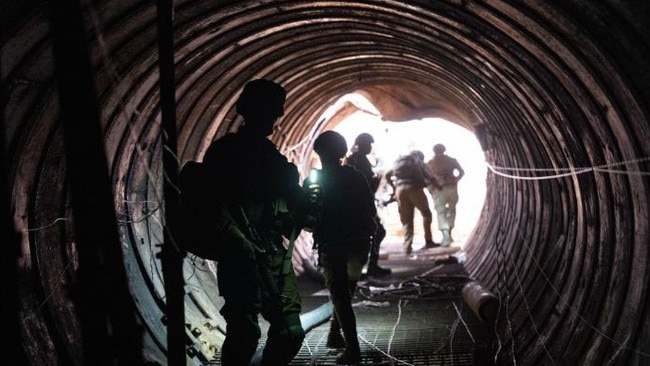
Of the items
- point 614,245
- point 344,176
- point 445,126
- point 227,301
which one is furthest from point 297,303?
point 445,126

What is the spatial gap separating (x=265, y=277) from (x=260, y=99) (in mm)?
1076

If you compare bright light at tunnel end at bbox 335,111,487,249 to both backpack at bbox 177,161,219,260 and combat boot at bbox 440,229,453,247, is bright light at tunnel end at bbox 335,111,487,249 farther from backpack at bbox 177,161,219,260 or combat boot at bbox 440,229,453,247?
backpack at bbox 177,161,219,260

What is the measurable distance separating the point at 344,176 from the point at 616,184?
2304mm

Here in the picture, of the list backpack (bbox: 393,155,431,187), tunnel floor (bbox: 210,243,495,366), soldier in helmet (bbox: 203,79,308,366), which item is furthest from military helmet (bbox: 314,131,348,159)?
backpack (bbox: 393,155,431,187)

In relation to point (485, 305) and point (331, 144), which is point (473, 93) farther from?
point (331, 144)

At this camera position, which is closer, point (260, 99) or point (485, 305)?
point (260, 99)

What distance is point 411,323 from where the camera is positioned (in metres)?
6.52

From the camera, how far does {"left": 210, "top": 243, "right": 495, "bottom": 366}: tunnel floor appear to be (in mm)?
5215

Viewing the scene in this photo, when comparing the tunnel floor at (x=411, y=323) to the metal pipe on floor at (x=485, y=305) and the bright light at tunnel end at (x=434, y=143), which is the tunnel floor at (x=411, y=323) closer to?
the metal pipe on floor at (x=485, y=305)

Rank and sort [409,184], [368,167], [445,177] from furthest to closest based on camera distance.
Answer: [445,177] < [409,184] < [368,167]

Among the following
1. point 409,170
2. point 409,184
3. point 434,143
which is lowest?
point 409,184

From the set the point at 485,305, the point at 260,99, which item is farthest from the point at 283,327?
the point at 485,305

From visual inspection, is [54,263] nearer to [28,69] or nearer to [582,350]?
[28,69]

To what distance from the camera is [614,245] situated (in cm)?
381
